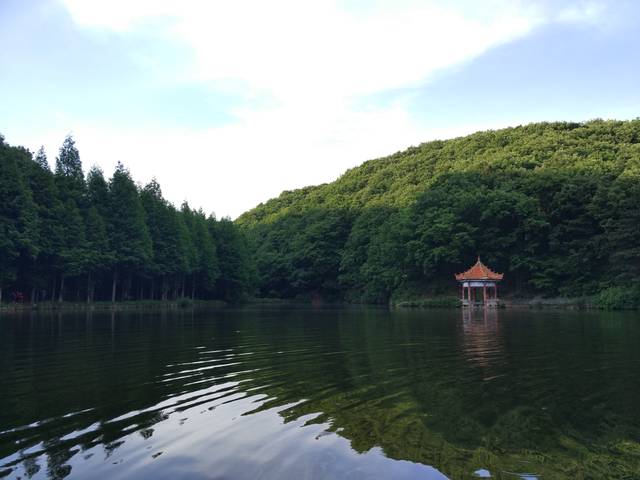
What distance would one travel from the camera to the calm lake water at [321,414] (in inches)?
218

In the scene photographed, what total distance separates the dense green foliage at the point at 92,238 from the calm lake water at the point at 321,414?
3721cm

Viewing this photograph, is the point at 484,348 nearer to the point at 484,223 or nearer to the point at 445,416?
the point at 445,416

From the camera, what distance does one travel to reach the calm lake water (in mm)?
5539

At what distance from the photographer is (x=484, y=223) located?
65188mm

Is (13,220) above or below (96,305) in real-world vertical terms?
above

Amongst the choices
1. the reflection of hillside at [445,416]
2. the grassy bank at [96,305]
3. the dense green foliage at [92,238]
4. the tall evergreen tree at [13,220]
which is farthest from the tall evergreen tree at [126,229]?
the reflection of hillside at [445,416]

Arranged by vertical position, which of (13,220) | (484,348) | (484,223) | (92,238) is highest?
(484,223)

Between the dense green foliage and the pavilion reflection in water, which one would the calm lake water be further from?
the dense green foliage

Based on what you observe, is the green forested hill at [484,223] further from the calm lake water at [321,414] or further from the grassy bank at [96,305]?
the calm lake water at [321,414]

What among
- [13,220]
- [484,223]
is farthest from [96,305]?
[484,223]

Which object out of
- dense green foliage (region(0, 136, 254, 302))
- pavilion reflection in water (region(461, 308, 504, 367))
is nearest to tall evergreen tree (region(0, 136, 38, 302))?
dense green foliage (region(0, 136, 254, 302))

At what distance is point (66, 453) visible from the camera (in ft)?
19.5

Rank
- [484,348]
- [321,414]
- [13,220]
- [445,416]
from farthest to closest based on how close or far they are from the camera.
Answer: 1. [13,220]
2. [484,348]
3. [321,414]
4. [445,416]

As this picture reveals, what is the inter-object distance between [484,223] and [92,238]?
146ft
